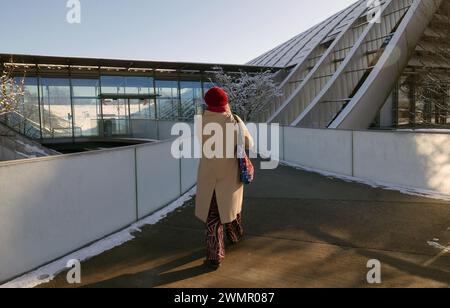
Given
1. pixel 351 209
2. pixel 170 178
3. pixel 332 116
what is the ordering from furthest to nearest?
pixel 332 116 < pixel 170 178 < pixel 351 209

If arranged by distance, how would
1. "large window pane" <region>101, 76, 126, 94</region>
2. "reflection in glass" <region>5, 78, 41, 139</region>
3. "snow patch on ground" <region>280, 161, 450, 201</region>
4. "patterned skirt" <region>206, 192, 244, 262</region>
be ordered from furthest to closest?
"large window pane" <region>101, 76, 126, 94</region> → "reflection in glass" <region>5, 78, 41, 139</region> → "snow patch on ground" <region>280, 161, 450, 201</region> → "patterned skirt" <region>206, 192, 244, 262</region>

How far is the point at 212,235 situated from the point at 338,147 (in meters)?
6.74

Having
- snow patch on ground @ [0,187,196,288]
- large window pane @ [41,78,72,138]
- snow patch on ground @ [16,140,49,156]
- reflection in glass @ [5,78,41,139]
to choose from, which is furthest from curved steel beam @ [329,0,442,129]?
reflection in glass @ [5,78,41,139]

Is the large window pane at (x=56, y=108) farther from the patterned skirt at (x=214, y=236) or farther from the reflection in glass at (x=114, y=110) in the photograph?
the patterned skirt at (x=214, y=236)

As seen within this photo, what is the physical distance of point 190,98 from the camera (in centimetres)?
2916

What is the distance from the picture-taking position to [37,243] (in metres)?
4.07

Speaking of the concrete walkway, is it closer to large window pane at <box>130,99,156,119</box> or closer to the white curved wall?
the white curved wall

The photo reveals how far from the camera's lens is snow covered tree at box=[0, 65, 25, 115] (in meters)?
16.7

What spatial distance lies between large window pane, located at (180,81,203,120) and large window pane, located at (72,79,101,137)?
19.6 ft

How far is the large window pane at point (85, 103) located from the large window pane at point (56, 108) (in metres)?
0.42

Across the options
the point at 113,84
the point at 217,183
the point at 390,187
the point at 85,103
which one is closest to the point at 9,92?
the point at 85,103
